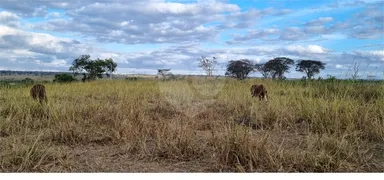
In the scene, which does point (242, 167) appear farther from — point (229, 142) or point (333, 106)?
point (333, 106)

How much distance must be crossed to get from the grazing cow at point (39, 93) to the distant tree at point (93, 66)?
95cm

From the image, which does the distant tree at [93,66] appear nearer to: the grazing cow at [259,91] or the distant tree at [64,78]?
the distant tree at [64,78]

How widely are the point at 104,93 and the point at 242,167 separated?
2.57 meters


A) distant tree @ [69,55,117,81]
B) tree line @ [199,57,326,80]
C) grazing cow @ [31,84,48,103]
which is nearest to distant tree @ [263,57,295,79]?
tree line @ [199,57,326,80]

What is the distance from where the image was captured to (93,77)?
13.6 feet

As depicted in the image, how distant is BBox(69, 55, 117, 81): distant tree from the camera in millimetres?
3627

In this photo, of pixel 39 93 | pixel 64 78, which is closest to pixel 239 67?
pixel 64 78

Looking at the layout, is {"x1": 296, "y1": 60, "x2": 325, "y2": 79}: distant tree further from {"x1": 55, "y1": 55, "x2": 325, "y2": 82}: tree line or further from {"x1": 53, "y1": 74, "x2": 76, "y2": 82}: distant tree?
{"x1": 53, "y1": 74, "x2": 76, "y2": 82}: distant tree

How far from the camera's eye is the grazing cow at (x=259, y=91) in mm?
5445

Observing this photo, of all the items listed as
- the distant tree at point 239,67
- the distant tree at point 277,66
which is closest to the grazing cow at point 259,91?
the distant tree at point 277,66

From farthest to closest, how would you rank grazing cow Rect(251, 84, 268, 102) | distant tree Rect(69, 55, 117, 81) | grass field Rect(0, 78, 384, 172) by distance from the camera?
grazing cow Rect(251, 84, 268, 102) < distant tree Rect(69, 55, 117, 81) < grass field Rect(0, 78, 384, 172)

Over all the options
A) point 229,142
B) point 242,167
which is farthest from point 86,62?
point 242,167

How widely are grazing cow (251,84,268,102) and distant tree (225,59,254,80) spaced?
33.8 inches
